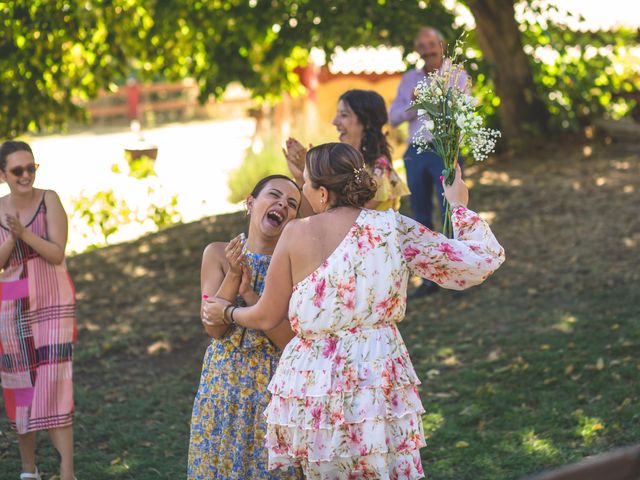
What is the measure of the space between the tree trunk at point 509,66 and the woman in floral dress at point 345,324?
8863mm

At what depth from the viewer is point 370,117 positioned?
224 inches

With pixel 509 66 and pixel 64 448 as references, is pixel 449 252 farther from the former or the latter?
pixel 509 66

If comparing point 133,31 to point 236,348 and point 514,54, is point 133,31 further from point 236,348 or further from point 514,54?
point 236,348

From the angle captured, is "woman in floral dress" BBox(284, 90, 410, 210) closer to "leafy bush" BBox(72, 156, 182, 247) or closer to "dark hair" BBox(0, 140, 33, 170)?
"dark hair" BBox(0, 140, 33, 170)

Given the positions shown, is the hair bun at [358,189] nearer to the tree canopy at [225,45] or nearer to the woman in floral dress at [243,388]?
the woman in floral dress at [243,388]

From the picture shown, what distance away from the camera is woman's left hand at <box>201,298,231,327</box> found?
3627 mm

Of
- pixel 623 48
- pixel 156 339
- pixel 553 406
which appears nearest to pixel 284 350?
pixel 553 406

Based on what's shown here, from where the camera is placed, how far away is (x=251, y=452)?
148 inches

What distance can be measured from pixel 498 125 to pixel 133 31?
15.7ft

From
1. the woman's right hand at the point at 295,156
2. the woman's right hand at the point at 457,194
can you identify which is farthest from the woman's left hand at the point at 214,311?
the woman's right hand at the point at 295,156

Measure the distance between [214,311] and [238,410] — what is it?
40 centimetres

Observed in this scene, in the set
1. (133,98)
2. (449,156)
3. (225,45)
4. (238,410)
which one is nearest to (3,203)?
(238,410)

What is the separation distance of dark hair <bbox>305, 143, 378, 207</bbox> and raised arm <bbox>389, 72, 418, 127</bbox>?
4167 mm

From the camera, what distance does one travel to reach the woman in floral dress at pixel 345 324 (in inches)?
130
